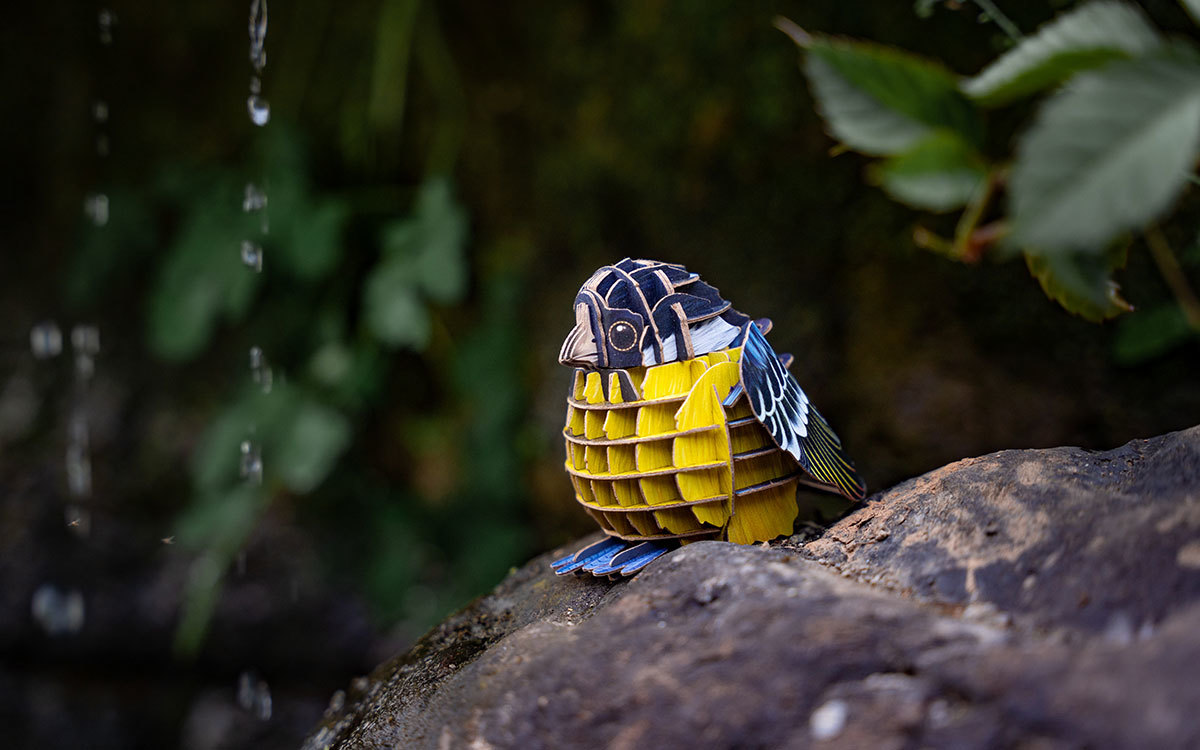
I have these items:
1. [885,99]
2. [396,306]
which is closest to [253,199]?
[396,306]

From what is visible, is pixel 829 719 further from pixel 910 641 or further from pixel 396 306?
pixel 396 306

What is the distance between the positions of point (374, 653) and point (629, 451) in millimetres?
1789

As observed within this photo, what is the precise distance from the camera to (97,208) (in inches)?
101

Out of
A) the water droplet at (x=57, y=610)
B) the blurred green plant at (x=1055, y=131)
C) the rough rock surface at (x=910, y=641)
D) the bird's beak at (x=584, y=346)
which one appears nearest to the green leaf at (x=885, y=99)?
the blurred green plant at (x=1055, y=131)

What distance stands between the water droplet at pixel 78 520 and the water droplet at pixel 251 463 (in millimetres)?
909

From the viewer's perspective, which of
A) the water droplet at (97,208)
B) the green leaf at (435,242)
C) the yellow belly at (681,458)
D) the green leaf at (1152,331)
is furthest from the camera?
the water droplet at (97,208)

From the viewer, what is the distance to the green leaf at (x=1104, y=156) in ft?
1.60

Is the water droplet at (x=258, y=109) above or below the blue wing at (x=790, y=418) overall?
above

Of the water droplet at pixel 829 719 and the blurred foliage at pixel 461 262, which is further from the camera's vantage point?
the blurred foliage at pixel 461 262

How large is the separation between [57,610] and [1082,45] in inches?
124

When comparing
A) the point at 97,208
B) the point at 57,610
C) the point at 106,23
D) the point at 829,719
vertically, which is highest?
the point at 106,23

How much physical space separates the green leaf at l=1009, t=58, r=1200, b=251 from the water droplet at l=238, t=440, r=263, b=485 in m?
2.04

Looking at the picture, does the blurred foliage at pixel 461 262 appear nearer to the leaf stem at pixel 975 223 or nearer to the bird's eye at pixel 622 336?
the bird's eye at pixel 622 336

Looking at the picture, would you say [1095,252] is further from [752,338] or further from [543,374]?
[543,374]
